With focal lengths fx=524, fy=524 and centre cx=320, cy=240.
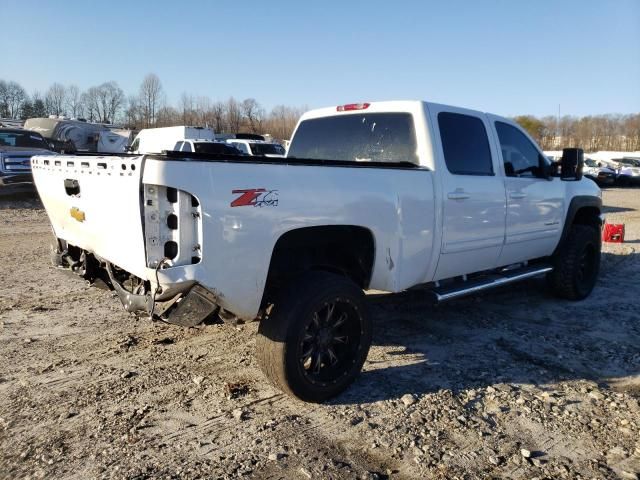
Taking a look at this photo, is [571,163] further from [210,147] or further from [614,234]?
[210,147]

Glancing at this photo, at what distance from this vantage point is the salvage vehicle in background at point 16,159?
13531 mm

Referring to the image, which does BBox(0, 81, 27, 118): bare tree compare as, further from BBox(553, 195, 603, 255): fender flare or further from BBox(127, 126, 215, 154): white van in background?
BBox(553, 195, 603, 255): fender flare

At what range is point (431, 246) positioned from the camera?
4.19 metres

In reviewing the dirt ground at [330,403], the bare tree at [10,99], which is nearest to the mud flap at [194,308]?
the dirt ground at [330,403]

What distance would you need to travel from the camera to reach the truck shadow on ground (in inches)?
160

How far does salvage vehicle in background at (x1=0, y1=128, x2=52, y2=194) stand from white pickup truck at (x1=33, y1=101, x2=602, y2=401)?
10.9m

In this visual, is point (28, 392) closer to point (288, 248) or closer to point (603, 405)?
point (288, 248)

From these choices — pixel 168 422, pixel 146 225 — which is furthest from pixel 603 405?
pixel 146 225

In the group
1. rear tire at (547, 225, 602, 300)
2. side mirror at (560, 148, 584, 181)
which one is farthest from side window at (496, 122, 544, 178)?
rear tire at (547, 225, 602, 300)

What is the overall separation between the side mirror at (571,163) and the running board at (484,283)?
3.45 feet

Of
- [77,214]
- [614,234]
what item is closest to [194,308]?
[77,214]

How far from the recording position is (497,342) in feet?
16.0

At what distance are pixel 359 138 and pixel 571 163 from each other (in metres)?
2.49

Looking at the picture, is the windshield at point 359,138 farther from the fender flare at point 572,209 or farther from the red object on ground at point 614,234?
the red object on ground at point 614,234
